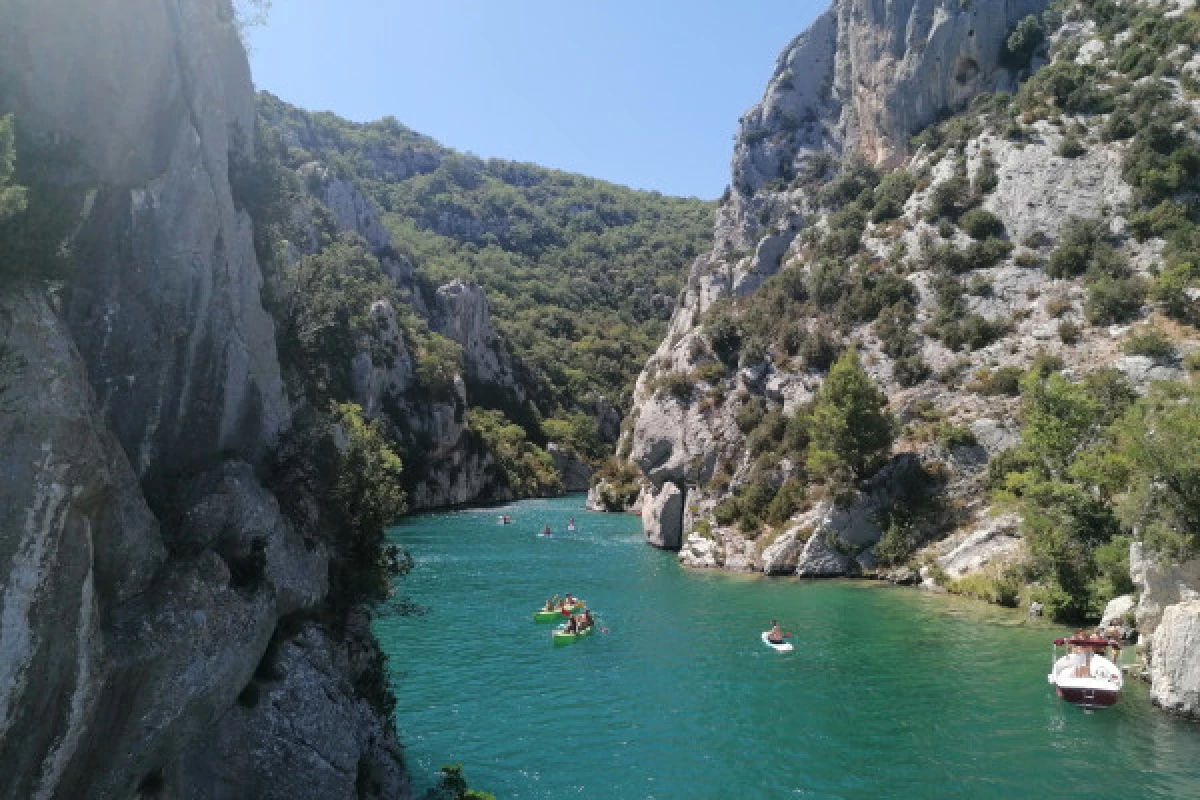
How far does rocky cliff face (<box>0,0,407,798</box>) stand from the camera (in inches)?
313

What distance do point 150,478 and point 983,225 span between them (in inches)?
2105

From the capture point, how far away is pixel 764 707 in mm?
21594

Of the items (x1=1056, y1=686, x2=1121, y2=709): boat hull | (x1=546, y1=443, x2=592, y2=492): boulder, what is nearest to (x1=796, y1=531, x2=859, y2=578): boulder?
(x1=1056, y1=686, x2=1121, y2=709): boat hull

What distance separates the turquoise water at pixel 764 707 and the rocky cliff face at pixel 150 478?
5833mm

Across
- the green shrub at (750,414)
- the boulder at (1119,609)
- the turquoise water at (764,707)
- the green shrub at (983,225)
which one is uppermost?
the green shrub at (983,225)

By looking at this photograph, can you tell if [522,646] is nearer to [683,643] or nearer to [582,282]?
[683,643]

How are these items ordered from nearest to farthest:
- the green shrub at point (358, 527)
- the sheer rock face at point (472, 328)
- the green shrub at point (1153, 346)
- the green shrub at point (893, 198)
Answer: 1. the green shrub at point (358, 527)
2. the green shrub at point (1153, 346)
3. the green shrub at point (893, 198)
4. the sheer rock face at point (472, 328)

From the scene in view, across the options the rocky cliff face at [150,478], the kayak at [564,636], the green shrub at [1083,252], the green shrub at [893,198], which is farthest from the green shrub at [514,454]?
the rocky cliff face at [150,478]

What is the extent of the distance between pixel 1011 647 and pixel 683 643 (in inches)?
434

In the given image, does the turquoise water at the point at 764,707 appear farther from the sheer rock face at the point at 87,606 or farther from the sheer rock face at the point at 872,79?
the sheer rock face at the point at 872,79

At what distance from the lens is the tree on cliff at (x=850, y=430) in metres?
41.1

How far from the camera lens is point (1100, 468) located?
1120 inches

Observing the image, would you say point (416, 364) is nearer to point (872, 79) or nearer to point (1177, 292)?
point (872, 79)

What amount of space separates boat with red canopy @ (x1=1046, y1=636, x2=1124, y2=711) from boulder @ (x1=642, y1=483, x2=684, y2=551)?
108 feet
